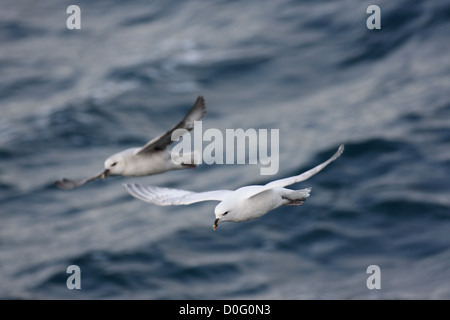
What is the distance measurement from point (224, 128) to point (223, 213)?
49.3 feet

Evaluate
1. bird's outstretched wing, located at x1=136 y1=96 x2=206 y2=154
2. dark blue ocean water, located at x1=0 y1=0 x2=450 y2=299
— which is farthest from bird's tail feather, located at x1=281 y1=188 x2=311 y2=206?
dark blue ocean water, located at x1=0 y1=0 x2=450 y2=299

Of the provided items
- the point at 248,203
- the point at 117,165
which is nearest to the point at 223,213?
the point at 248,203

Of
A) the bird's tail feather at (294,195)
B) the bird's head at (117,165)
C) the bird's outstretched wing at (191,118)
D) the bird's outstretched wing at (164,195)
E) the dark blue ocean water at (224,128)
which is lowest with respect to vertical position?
the bird's tail feather at (294,195)

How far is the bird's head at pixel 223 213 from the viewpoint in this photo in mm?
8617

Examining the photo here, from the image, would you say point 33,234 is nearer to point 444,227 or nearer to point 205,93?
point 205,93

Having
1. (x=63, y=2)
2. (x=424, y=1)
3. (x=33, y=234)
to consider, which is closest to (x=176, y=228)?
(x=33, y=234)

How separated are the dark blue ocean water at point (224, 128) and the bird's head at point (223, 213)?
10530 millimetres

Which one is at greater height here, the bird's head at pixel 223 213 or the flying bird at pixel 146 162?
the flying bird at pixel 146 162

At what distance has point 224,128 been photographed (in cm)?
2358

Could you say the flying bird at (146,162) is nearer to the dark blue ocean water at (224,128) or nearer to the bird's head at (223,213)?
the bird's head at (223,213)

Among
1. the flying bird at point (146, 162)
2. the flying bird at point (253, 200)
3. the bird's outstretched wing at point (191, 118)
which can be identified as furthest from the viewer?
the flying bird at point (146, 162)

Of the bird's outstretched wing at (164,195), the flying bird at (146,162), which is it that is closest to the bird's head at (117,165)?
the flying bird at (146,162)

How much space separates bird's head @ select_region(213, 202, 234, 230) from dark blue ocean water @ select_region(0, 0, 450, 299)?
1053 centimetres

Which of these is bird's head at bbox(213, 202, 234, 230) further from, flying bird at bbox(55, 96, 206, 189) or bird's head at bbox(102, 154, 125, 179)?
bird's head at bbox(102, 154, 125, 179)
